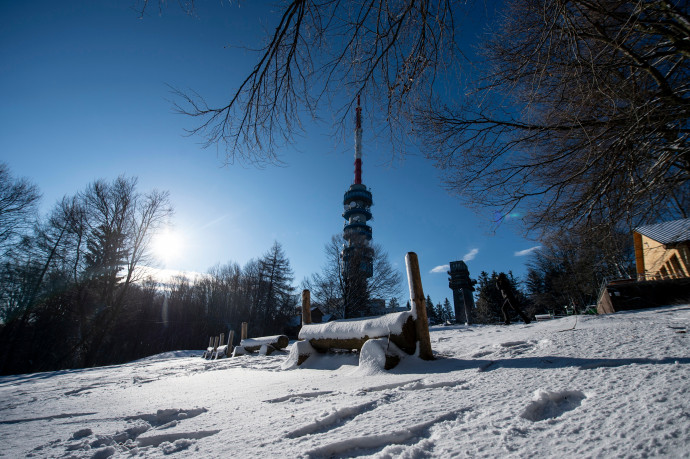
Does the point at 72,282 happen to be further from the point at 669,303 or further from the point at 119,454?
the point at 669,303

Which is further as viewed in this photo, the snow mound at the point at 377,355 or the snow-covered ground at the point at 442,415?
the snow mound at the point at 377,355

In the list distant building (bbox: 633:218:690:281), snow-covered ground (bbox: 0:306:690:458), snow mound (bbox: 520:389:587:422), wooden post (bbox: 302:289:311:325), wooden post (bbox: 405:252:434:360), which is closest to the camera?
snow-covered ground (bbox: 0:306:690:458)

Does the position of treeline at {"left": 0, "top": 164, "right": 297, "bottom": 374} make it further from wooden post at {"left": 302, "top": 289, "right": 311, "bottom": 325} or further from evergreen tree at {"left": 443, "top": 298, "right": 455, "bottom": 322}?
evergreen tree at {"left": 443, "top": 298, "right": 455, "bottom": 322}

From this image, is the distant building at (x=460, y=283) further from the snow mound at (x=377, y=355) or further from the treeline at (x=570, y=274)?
the snow mound at (x=377, y=355)

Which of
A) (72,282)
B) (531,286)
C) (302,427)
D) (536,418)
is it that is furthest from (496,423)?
(531,286)

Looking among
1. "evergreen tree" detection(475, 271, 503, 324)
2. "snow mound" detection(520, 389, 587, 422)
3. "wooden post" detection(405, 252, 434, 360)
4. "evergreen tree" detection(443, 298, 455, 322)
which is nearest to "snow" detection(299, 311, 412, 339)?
"wooden post" detection(405, 252, 434, 360)

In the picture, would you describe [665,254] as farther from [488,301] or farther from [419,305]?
[488,301]

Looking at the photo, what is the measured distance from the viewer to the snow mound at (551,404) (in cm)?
143

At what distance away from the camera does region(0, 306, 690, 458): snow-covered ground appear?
46.3 inches

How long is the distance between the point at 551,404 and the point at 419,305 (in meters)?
2.27

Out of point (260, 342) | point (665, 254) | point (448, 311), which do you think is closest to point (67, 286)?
point (260, 342)

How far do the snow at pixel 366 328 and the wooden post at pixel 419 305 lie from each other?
17cm

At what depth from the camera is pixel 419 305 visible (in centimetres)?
381

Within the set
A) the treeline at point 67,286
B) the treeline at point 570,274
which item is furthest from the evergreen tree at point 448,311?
the treeline at point 67,286
